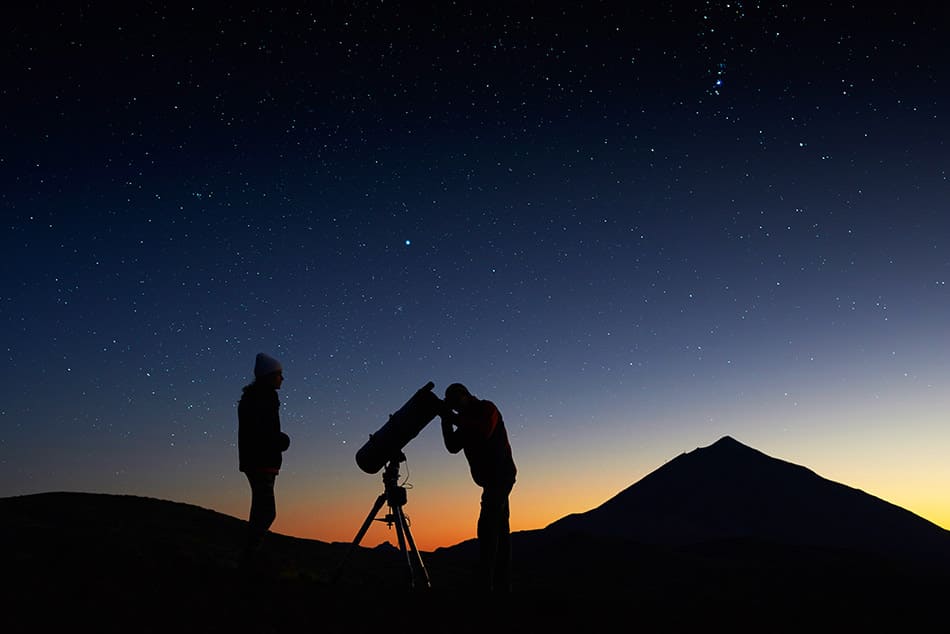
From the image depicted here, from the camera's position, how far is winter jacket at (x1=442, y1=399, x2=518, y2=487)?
700 centimetres

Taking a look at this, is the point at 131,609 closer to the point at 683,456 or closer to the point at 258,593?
the point at 258,593

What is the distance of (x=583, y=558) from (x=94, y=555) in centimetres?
4542

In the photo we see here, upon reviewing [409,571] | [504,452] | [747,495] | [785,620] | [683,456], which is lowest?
[785,620]

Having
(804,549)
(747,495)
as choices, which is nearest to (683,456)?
(747,495)

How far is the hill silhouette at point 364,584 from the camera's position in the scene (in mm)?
4594

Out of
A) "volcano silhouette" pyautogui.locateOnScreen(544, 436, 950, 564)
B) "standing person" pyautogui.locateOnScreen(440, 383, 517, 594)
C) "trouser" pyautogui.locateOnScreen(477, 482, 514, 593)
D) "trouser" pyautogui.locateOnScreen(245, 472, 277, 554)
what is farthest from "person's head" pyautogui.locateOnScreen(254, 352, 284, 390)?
"volcano silhouette" pyautogui.locateOnScreen(544, 436, 950, 564)

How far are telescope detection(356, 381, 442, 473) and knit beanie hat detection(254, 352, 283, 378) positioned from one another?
1332mm

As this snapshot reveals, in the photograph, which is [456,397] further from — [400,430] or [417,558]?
[417,558]

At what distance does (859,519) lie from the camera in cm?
10369

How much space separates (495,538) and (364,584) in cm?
204

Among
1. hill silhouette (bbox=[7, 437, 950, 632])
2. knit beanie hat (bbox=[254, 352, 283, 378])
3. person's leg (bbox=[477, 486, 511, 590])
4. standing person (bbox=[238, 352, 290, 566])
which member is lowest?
hill silhouette (bbox=[7, 437, 950, 632])

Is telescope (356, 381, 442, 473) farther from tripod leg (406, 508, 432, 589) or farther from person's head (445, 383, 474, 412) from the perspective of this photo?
tripod leg (406, 508, 432, 589)

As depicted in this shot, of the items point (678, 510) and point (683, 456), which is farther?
point (683, 456)

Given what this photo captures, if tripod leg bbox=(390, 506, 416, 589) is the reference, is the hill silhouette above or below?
below
